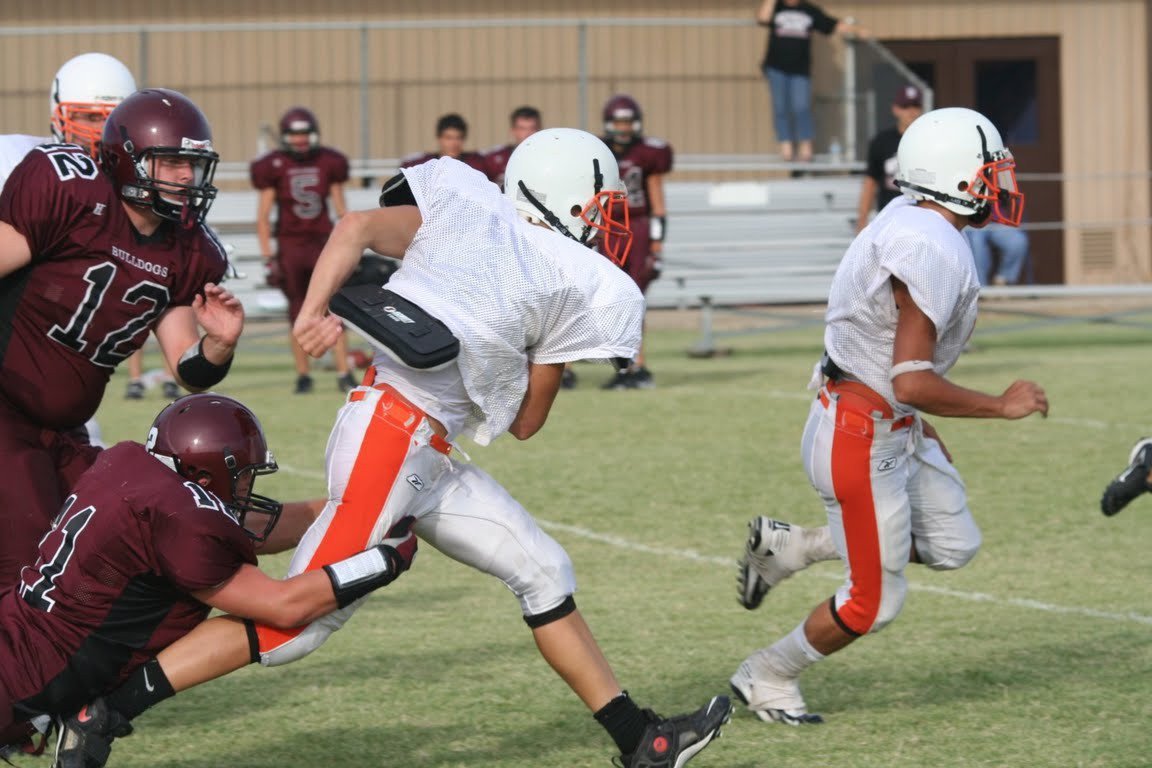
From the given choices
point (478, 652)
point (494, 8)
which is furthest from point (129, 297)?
point (494, 8)

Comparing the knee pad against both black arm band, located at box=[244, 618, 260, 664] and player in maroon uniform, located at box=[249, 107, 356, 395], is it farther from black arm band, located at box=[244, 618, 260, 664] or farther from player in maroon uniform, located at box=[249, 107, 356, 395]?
player in maroon uniform, located at box=[249, 107, 356, 395]

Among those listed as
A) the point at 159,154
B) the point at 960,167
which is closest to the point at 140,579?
the point at 159,154

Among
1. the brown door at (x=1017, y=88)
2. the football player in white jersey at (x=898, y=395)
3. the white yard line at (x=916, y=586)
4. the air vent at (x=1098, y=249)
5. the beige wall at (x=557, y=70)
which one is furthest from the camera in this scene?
the brown door at (x=1017, y=88)

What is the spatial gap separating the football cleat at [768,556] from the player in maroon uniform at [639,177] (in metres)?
6.28

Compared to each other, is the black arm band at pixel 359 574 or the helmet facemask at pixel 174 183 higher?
the helmet facemask at pixel 174 183

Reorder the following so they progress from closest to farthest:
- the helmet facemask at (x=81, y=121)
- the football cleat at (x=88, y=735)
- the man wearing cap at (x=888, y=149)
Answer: the football cleat at (x=88, y=735)
the helmet facemask at (x=81, y=121)
the man wearing cap at (x=888, y=149)

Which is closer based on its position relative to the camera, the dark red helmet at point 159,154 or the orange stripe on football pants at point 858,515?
the dark red helmet at point 159,154

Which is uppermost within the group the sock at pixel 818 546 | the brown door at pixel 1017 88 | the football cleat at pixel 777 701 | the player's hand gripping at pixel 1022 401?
the brown door at pixel 1017 88

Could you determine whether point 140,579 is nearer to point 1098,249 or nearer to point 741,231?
point 741,231

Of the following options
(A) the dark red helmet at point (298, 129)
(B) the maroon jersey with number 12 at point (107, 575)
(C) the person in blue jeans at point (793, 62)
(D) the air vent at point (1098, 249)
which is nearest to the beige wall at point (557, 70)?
(D) the air vent at point (1098, 249)

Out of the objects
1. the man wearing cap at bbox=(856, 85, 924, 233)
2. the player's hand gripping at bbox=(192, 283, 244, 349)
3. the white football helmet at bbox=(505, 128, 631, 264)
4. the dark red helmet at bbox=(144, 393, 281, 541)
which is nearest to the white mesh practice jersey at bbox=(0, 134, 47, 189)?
the player's hand gripping at bbox=(192, 283, 244, 349)

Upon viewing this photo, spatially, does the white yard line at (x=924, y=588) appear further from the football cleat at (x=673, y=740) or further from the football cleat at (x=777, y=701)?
the football cleat at (x=673, y=740)

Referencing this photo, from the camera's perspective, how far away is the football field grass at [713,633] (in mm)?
4629

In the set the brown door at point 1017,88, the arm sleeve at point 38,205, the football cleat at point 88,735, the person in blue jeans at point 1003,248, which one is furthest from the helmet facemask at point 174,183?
the brown door at point 1017,88
